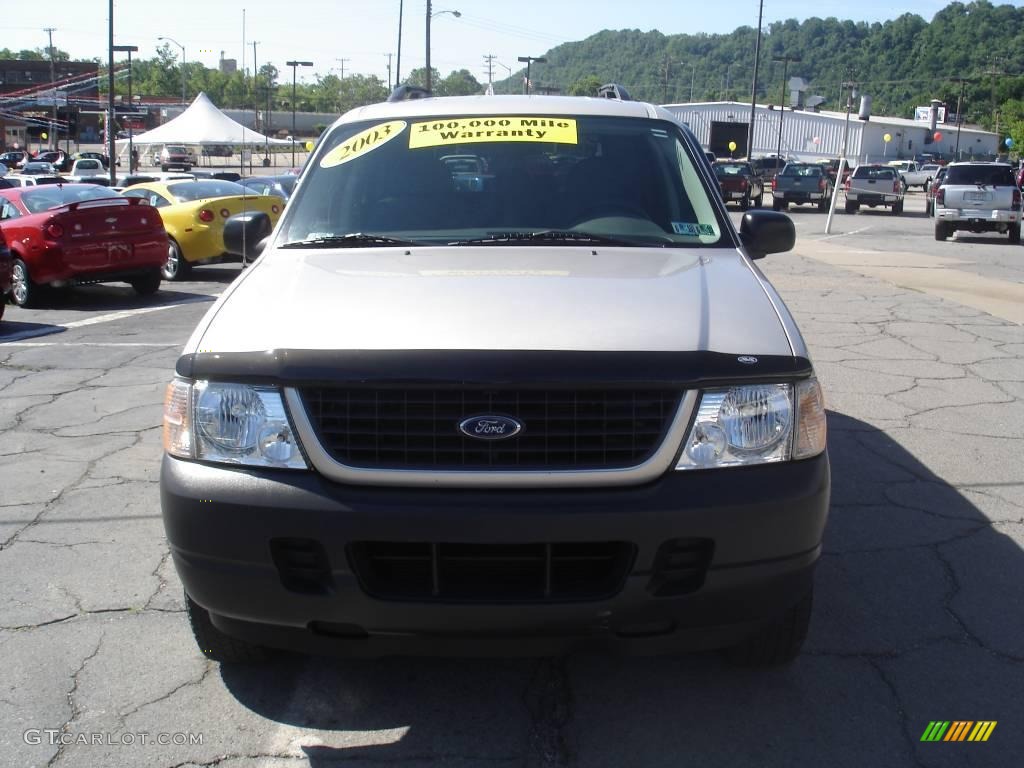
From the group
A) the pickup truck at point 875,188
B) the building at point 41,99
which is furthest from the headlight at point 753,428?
the building at point 41,99

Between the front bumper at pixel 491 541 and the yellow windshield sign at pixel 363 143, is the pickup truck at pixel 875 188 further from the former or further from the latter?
the front bumper at pixel 491 541

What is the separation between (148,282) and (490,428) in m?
11.6

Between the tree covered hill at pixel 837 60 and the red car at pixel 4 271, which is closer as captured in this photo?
the red car at pixel 4 271

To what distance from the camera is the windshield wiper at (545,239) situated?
376 cm

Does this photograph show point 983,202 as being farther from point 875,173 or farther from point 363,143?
point 363,143

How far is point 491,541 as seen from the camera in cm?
254

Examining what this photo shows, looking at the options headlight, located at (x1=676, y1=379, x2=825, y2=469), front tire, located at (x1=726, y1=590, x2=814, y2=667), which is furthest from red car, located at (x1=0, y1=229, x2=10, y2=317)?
headlight, located at (x1=676, y1=379, x2=825, y2=469)

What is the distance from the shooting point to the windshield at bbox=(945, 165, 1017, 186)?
74.6 ft

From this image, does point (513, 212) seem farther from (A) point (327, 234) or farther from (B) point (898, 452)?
(B) point (898, 452)

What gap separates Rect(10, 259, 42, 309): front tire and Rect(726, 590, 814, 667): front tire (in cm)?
1107

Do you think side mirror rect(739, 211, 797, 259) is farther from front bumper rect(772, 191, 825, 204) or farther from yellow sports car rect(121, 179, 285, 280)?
front bumper rect(772, 191, 825, 204)

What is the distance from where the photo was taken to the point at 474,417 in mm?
2617

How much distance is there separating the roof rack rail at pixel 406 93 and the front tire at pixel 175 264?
9948 mm

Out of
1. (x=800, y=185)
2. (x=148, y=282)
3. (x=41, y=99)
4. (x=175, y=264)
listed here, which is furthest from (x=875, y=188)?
(x=41, y=99)
